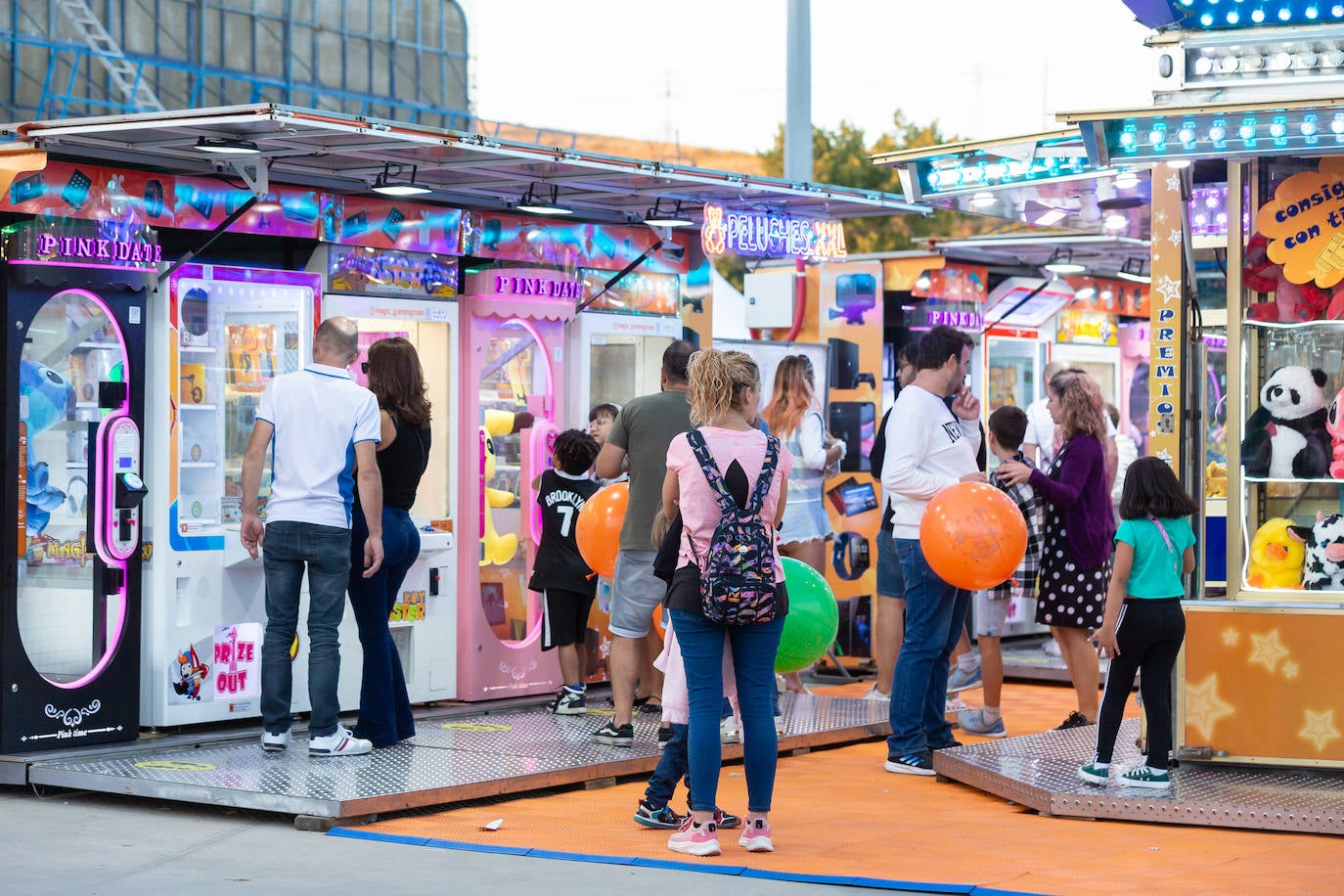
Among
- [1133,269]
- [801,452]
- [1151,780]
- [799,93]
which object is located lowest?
[1151,780]

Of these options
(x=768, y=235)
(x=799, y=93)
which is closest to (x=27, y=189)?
(x=768, y=235)

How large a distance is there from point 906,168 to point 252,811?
3975mm

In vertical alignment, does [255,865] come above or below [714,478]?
below

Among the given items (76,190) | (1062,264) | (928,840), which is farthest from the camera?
(1062,264)

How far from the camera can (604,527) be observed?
7.42m

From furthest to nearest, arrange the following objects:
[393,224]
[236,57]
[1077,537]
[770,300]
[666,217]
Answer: [236,57], [770,300], [666,217], [393,224], [1077,537]

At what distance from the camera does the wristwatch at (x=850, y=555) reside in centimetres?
1080

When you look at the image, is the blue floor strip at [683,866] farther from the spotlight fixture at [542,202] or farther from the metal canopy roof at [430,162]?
the spotlight fixture at [542,202]

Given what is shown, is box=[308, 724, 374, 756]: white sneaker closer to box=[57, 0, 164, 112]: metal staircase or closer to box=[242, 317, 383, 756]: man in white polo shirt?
box=[242, 317, 383, 756]: man in white polo shirt

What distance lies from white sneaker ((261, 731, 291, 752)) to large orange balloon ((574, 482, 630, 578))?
1467mm

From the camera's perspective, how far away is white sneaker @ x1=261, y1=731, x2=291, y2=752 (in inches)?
275

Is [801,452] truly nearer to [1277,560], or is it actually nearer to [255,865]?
[1277,560]

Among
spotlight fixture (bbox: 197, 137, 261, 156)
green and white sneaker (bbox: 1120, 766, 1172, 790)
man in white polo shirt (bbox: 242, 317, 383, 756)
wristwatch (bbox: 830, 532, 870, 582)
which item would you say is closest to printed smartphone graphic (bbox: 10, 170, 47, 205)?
spotlight fixture (bbox: 197, 137, 261, 156)

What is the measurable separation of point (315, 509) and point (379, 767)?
3.36 ft
